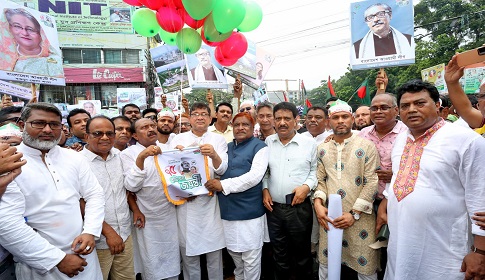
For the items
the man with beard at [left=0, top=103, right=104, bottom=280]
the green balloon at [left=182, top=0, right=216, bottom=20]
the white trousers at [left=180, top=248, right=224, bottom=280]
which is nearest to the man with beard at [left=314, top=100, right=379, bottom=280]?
the white trousers at [left=180, top=248, right=224, bottom=280]

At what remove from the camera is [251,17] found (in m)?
4.35

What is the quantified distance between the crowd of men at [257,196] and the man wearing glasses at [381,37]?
0.74 m

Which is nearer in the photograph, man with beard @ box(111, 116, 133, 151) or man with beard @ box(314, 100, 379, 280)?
man with beard @ box(314, 100, 379, 280)

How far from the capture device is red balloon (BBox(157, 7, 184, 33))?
377cm

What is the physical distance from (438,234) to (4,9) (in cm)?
609

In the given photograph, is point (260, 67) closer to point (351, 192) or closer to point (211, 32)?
point (211, 32)

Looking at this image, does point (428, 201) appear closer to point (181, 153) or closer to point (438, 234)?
point (438, 234)

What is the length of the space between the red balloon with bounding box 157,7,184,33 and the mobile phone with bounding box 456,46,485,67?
10.6 feet

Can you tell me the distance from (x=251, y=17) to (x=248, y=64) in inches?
91.3

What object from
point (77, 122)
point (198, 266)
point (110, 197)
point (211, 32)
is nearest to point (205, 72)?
point (211, 32)

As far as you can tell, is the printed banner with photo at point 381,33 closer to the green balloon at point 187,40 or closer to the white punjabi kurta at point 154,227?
the green balloon at point 187,40

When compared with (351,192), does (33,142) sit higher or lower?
higher

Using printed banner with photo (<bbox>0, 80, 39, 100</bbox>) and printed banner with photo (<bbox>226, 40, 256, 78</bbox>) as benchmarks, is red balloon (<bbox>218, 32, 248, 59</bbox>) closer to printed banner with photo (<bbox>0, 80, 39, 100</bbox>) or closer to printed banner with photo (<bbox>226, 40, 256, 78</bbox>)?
printed banner with photo (<bbox>226, 40, 256, 78</bbox>)

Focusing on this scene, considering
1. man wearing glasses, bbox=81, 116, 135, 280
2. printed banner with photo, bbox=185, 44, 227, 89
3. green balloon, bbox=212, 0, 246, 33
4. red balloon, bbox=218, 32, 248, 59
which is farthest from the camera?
printed banner with photo, bbox=185, 44, 227, 89
